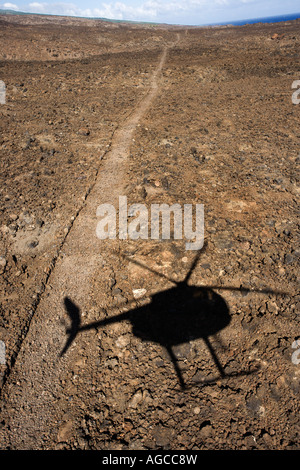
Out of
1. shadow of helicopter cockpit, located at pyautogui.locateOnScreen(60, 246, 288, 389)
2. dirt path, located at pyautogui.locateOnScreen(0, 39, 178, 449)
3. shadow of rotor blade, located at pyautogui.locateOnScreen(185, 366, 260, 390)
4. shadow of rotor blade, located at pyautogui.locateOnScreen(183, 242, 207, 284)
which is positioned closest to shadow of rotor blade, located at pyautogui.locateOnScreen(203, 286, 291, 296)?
shadow of helicopter cockpit, located at pyautogui.locateOnScreen(60, 246, 288, 389)

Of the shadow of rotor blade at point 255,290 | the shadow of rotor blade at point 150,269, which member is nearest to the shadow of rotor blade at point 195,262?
the shadow of rotor blade at point 150,269

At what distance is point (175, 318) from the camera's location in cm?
444

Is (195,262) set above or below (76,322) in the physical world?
above

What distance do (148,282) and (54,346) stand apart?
1814 mm

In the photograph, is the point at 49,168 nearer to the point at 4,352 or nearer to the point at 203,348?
the point at 4,352

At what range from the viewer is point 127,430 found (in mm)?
3357

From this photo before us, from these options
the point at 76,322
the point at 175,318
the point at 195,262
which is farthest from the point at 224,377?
the point at 76,322

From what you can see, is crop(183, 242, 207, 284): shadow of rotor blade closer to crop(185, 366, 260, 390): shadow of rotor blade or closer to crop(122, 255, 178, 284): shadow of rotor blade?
crop(122, 255, 178, 284): shadow of rotor blade

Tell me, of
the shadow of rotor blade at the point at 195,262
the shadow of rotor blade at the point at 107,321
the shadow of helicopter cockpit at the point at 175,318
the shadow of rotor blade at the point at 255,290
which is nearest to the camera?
the shadow of helicopter cockpit at the point at 175,318

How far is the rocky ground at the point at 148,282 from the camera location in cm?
343

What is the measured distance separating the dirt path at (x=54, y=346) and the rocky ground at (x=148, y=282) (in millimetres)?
20

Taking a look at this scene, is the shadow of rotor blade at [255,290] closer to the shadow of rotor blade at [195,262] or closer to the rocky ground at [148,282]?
the rocky ground at [148,282]

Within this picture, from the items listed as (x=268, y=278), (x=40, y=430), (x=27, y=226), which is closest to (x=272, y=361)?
(x=268, y=278)

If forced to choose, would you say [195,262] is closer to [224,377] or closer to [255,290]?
[255,290]
